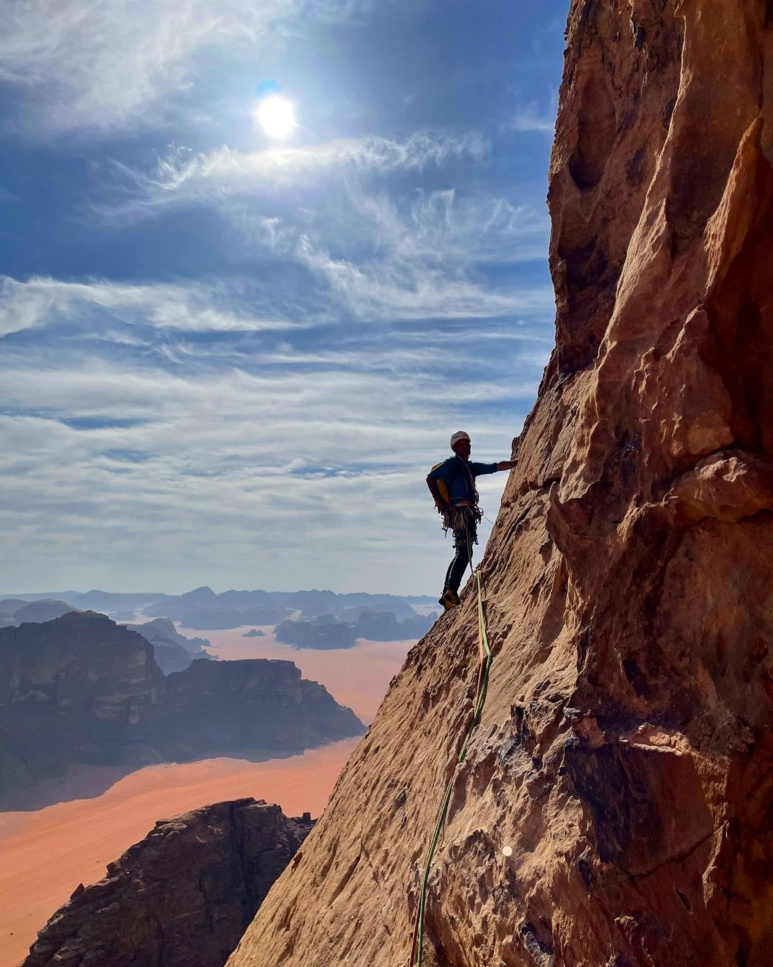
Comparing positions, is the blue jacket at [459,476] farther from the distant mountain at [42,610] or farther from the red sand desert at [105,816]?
the distant mountain at [42,610]

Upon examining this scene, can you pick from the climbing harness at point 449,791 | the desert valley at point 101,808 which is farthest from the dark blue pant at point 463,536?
the desert valley at point 101,808

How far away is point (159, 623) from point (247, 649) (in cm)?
2840

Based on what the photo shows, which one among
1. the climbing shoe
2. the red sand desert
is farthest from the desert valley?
the climbing shoe

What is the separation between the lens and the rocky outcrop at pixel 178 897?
17.5 m

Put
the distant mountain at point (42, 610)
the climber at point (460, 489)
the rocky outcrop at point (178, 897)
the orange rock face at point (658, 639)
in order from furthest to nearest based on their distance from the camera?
the distant mountain at point (42, 610) < the rocky outcrop at point (178, 897) < the climber at point (460, 489) < the orange rock face at point (658, 639)

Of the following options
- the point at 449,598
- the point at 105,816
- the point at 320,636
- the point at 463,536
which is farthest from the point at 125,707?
the point at 320,636

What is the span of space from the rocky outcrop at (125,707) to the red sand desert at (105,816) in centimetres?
287

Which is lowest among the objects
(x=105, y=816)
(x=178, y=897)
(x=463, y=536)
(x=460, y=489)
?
(x=105, y=816)

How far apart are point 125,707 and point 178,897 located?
5703cm

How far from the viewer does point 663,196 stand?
3.98 meters

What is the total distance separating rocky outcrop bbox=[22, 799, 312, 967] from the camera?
57.5 feet

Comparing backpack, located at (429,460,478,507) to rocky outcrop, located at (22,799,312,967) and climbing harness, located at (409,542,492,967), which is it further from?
rocky outcrop, located at (22,799,312,967)

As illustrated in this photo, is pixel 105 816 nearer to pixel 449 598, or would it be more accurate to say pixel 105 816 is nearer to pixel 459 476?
pixel 449 598

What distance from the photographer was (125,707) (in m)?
70.2
